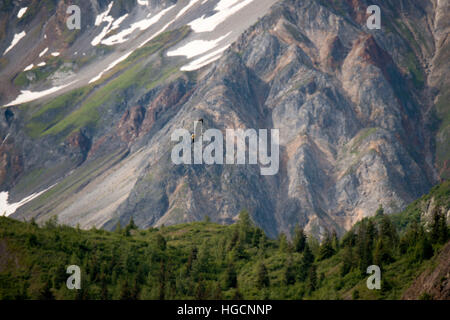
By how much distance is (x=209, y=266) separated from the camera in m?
188

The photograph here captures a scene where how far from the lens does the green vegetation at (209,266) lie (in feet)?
513

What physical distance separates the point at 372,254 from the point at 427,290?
3663 cm

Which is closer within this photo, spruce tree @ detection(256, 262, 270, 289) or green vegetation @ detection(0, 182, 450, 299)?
green vegetation @ detection(0, 182, 450, 299)

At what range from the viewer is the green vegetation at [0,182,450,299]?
6161 inches

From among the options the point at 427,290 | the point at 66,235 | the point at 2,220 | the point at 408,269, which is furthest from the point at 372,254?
the point at 2,220

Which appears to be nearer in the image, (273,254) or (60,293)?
(60,293)

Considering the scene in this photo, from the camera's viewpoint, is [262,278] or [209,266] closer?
[262,278]

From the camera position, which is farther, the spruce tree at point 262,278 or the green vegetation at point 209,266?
the spruce tree at point 262,278

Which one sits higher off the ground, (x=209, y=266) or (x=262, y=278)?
(x=209, y=266)

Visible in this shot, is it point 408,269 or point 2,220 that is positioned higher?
point 2,220

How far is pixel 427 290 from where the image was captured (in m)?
126
